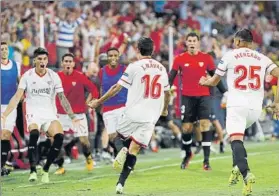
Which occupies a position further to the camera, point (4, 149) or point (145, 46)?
point (4, 149)

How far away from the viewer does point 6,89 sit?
15.7 metres

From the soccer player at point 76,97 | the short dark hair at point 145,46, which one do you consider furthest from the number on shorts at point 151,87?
the soccer player at point 76,97

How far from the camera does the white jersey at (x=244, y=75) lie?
38.7 ft

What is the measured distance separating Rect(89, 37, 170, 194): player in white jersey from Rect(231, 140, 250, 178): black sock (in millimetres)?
1403

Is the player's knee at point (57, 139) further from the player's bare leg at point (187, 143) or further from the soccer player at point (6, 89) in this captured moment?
the player's bare leg at point (187, 143)

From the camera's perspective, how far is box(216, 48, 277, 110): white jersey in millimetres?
11797

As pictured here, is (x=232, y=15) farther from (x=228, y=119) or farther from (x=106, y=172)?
(x=228, y=119)

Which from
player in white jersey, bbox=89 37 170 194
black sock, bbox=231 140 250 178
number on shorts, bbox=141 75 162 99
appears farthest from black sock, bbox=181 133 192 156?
black sock, bbox=231 140 250 178

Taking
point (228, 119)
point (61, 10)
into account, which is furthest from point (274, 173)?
point (61, 10)

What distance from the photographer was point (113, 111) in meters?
16.3

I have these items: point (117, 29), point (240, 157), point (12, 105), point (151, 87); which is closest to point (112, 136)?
point (12, 105)

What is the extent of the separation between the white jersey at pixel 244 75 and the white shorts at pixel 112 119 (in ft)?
15.0

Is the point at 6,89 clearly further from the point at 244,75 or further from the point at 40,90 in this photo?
the point at 244,75

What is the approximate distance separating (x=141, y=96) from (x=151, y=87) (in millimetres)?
192
